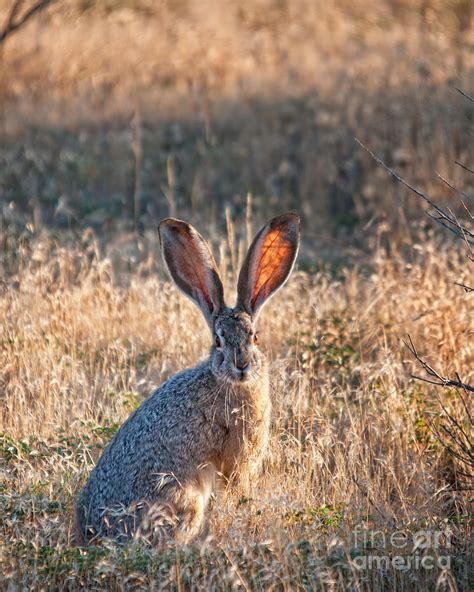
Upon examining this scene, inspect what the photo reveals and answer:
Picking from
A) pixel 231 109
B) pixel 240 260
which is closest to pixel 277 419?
pixel 240 260

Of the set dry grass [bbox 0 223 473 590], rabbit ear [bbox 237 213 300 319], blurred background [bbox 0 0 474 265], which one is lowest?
dry grass [bbox 0 223 473 590]

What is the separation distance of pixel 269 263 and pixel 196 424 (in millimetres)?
961

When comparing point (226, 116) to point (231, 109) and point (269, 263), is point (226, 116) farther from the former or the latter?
point (269, 263)

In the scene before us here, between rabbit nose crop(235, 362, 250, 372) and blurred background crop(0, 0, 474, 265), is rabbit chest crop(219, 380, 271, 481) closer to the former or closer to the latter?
rabbit nose crop(235, 362, 250, 372)

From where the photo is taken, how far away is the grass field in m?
4.62

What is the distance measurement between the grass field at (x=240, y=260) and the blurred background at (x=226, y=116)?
4 centimetres

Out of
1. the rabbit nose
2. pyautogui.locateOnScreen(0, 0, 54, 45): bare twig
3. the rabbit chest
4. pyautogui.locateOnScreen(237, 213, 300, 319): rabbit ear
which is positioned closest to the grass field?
the rabbit chest

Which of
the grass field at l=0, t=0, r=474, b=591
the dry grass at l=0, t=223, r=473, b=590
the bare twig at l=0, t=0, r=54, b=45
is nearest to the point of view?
the dry grass at l=0, t=223, r=473, b=590

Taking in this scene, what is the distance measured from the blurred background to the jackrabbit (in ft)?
12.5

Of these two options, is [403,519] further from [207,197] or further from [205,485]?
[207,197]

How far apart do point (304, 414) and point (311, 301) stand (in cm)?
164

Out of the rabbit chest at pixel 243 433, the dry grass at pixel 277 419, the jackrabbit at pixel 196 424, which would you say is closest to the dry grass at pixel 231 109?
the dry grass at pixel 277 419

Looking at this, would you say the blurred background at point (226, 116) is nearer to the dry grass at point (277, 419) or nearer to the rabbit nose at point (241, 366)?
the dry grass at point (277, 419)

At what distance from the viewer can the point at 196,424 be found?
4.87 m
